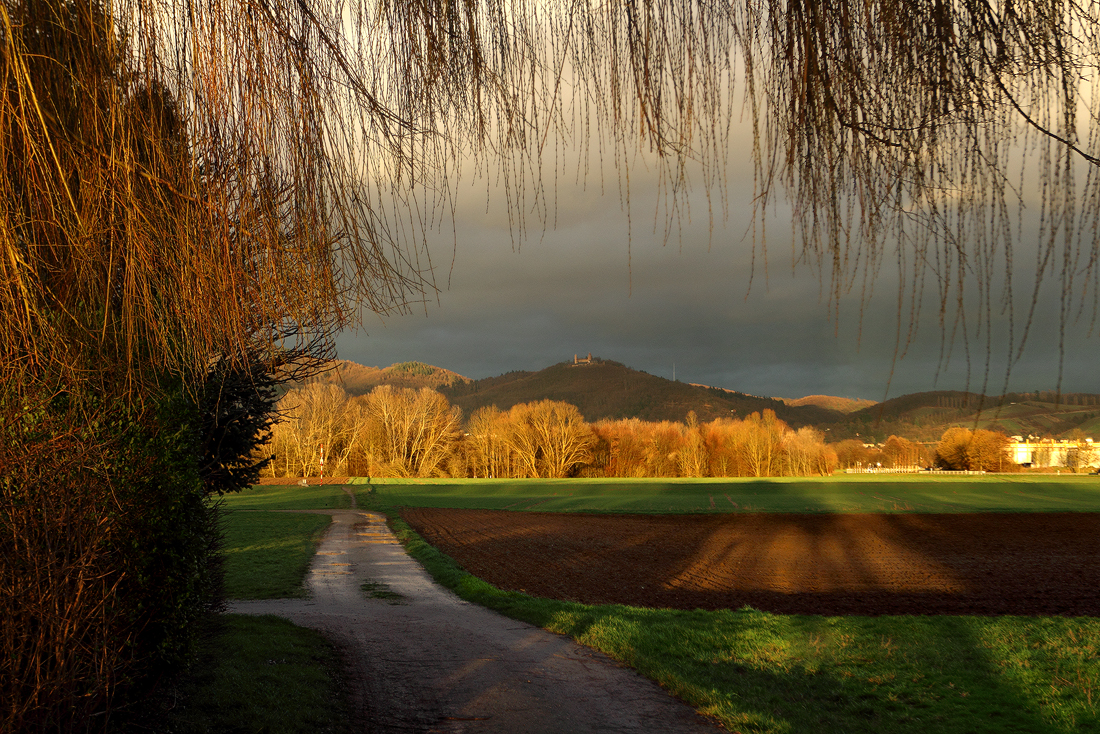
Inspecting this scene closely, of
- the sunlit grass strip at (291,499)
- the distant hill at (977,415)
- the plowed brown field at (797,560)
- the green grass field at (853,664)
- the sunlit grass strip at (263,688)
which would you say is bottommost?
the sunlit grass strip at (291,499)

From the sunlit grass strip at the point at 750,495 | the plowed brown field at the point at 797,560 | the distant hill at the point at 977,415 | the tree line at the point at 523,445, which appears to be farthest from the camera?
the tree line at the point at 523,445

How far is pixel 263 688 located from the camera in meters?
6.83

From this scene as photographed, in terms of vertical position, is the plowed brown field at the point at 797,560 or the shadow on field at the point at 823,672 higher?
the shadow on field at the point at 823,672

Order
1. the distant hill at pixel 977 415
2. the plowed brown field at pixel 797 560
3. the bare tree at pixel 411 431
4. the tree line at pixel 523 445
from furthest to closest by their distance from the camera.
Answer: the bare tree at pixel 411 431, the tree line at pixel 523 445, the plowed brown field at pixel 797 560, the distant hill at pixel 977 415

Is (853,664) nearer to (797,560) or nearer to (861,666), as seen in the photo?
(861,666)

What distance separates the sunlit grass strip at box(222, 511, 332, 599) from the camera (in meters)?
14.9

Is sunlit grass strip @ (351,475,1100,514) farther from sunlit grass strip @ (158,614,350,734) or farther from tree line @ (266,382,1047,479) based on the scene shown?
sunlit grass strip @ (158,614,350,734)

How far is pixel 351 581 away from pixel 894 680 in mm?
12852

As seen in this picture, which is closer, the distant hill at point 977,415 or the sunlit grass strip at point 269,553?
the distant hill at point 977,415

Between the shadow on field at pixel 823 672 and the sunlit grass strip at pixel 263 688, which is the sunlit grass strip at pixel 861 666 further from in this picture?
the sunlit grass strip at pixel 263 688

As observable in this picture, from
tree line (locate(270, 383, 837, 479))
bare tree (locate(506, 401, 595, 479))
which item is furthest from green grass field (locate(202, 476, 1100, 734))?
bare tree (locate(506, 401, 595, 479))

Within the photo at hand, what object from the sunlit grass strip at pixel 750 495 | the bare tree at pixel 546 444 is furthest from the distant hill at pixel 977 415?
the bare tree at pixel 546 444

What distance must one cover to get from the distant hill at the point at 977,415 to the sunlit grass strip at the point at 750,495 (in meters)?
42.0

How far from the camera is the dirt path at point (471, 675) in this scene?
6.48m
